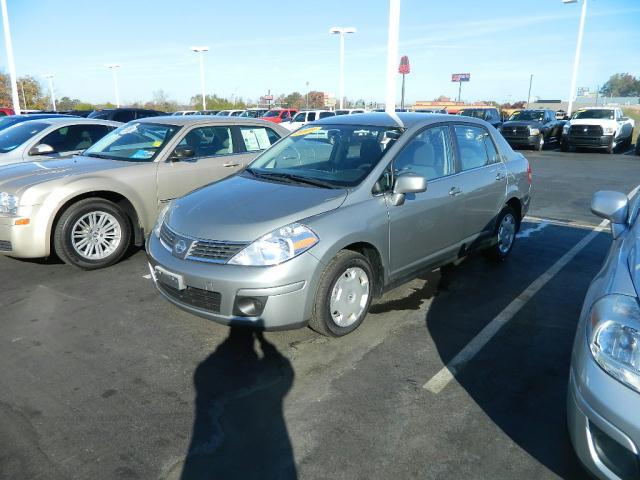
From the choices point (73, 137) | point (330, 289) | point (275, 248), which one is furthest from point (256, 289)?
point (73, 137)

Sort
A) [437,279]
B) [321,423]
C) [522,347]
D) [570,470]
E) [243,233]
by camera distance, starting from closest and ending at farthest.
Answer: [570,470]
[321,423]
[243,233]
[522,347]
[437,279]

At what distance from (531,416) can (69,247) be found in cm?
461

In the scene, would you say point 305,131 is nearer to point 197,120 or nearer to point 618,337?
point 197,120

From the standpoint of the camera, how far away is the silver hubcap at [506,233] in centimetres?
558

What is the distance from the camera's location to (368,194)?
383cm

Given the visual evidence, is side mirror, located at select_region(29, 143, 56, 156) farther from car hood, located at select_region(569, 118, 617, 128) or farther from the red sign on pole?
car hood, located at select_region(569, 118, 617, 128)

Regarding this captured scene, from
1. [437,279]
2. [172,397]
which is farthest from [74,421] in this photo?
[437,279]

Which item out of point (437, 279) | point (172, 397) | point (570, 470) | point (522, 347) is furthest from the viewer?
point (437, 279)

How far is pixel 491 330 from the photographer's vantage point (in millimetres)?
3973

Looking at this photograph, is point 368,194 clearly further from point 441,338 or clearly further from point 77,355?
point 77,355

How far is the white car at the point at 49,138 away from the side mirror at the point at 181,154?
227 centimetres

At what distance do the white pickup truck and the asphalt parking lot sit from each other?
58.5 feet

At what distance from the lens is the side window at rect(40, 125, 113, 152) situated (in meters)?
7.63

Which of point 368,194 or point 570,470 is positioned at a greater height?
point 368,194
